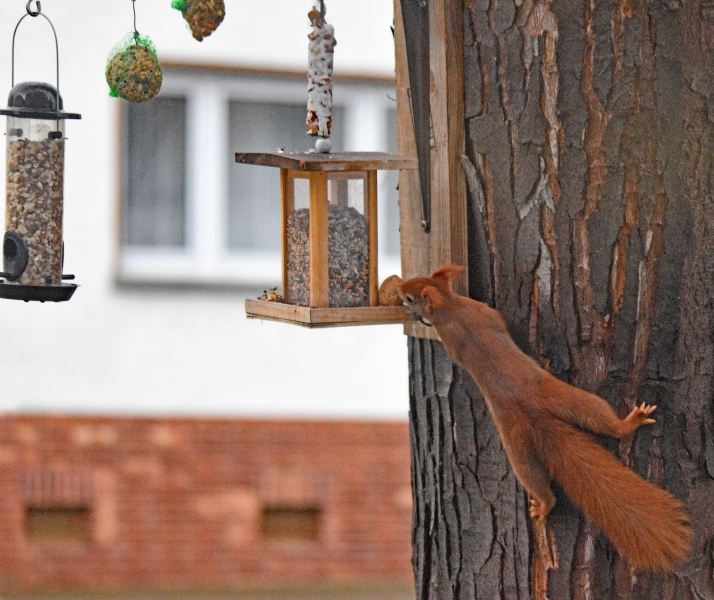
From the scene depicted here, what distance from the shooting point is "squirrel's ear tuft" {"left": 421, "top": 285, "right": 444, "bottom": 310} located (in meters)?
2.02

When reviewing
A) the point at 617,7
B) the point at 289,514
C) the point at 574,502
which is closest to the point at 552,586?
the point at 574,502

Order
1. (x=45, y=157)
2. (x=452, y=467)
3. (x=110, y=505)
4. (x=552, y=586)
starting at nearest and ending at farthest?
(x=552, y=586) < (x=452, y=467) < (x=45, y=157) < (x=110, y=505)

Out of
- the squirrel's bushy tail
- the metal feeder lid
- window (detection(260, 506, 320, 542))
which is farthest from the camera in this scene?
window (detection(260, 506, 320, 542))

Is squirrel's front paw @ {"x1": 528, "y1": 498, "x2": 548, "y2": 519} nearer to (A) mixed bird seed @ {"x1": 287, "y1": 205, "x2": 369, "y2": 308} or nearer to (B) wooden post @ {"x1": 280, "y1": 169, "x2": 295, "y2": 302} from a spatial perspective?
(A) mixed bird seed @ {"x1": 287, "y1": 205, "x2": 369, "y2": 308}

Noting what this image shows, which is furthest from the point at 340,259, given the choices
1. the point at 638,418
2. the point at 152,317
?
the point at 152,317

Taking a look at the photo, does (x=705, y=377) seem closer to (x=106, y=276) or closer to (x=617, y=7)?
(x=617, y=7)

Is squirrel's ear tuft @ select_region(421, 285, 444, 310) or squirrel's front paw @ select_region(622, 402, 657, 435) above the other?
squirrel's ear tuft @ select_region(421, 285, 444, 310)

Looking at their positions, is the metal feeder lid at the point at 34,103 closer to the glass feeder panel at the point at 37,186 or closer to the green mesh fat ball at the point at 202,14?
the glass feeder panel at the point at 37,186

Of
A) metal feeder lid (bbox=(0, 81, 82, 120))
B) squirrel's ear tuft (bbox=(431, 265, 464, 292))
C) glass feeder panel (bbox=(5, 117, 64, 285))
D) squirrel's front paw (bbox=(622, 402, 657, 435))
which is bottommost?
squirrel's front paw (bbox=(622, 402, 657, 435))

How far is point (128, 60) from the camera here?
101 inches

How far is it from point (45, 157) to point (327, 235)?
92cm

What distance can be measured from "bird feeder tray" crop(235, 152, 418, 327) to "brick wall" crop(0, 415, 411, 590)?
3.58 m

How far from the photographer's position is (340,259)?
7.68ft

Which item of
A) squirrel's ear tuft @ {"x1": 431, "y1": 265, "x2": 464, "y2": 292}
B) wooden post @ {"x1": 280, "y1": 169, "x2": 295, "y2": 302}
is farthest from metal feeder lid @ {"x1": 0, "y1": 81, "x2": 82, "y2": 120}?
squirrel's ear tuft @ {"x1": 431, "y1": 265, "x2": 464, "y2": 292}
